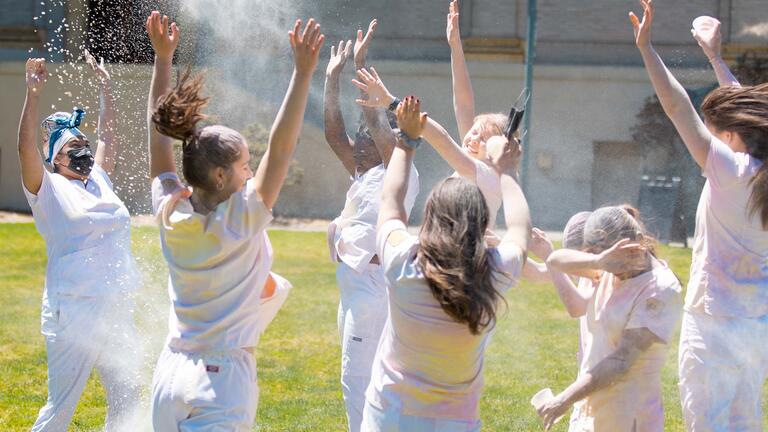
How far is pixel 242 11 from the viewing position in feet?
43.5

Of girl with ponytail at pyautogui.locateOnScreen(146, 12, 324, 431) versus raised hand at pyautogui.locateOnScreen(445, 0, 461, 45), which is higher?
raised hand at pyautogui.locateOnScreen(445, 0, 461, 45)

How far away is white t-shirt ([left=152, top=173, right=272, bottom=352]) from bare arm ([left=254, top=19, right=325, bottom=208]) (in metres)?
0.07

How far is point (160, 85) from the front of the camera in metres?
4.34

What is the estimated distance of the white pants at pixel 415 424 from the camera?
367 cm

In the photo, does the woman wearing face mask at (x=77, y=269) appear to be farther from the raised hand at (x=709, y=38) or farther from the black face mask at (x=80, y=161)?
the raised hand at (x=709, y=38)

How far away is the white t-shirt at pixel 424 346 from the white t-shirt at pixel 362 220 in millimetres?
1803

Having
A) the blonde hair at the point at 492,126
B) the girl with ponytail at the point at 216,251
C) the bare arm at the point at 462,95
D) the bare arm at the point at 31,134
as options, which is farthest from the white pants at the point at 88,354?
the blonde hair at the point at 492,126

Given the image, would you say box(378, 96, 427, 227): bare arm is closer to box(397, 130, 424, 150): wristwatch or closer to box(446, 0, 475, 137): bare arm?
box(397, 130, 424, 150): wristwatch

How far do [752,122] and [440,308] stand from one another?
5.72ft

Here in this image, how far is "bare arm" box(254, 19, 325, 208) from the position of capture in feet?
12.7

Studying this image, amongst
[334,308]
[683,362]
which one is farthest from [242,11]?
[683,362]

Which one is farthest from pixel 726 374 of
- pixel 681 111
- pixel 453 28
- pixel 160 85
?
pixel 160 85

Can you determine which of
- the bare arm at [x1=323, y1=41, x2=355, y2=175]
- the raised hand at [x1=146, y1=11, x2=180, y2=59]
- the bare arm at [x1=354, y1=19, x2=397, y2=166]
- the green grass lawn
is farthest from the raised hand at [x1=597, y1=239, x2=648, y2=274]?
the green grass lawn

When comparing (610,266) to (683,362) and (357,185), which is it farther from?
(357,185)
